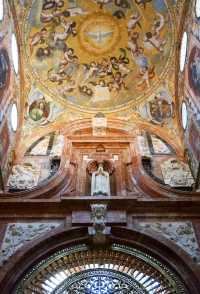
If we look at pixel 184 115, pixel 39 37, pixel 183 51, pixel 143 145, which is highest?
pixel 39 37

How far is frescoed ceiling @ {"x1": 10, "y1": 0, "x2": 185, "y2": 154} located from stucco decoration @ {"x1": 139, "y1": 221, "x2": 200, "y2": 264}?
4.53 m

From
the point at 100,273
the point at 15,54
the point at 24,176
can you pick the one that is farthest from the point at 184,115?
the point at 100,273

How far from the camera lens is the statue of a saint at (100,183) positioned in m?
11.6

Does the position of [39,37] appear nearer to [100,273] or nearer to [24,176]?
[24,176]

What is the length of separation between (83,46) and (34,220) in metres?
7.43

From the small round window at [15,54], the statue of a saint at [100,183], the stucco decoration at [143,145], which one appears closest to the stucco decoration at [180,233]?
the statue of a saint at [100,183]

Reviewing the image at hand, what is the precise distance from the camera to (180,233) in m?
10.6

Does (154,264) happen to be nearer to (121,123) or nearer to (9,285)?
(9,285)

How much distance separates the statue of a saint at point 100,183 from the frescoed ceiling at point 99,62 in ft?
11.6

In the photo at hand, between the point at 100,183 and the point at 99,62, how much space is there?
18.6 ft

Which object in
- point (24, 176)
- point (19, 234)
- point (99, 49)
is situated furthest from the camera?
point (99, 49)

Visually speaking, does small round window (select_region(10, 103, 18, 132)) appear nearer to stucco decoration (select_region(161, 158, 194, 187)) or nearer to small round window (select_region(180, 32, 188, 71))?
stucco decoration (select_region(161, 158, 194, 187))

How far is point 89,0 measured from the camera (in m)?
14.6

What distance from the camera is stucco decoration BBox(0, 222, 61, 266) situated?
1009 centimetres
